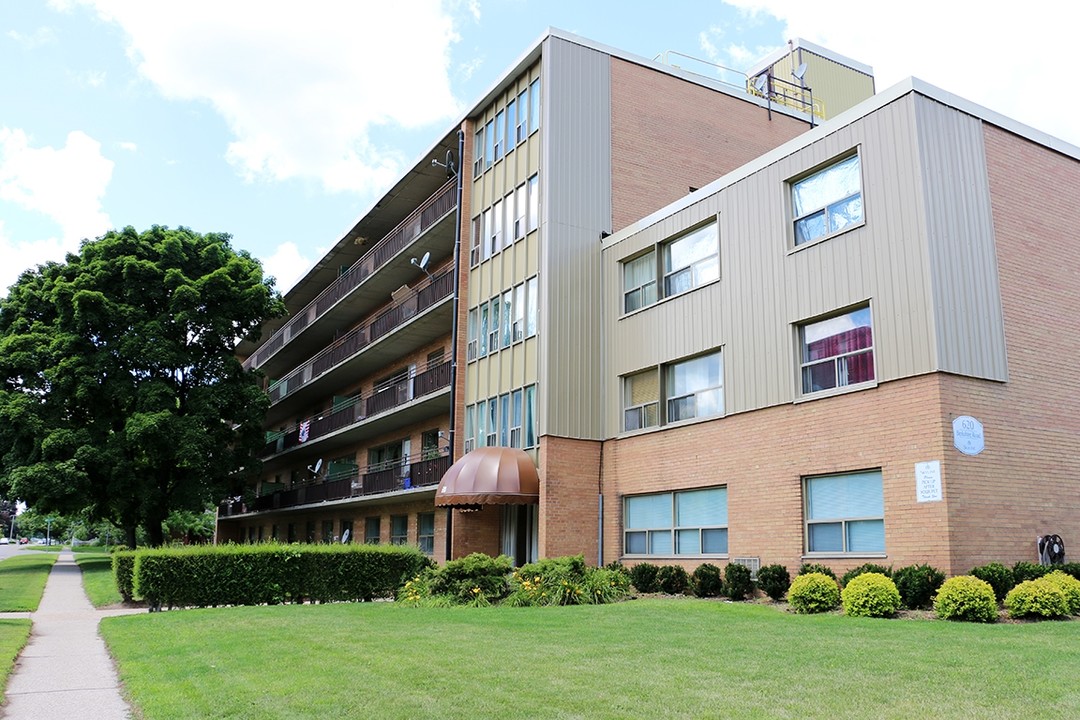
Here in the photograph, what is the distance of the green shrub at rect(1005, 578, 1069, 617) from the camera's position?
1377cm

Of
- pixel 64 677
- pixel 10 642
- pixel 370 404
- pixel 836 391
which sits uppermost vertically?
pixel 370 404

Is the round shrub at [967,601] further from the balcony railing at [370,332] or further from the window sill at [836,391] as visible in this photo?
the balcony railing at [370,332]

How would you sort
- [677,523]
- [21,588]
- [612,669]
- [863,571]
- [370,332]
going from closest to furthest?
[612,669] → [863,571] → [677,523] → [21,588] → [370,332]

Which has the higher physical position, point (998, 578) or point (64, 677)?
point (998, 578)

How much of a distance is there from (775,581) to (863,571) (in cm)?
221

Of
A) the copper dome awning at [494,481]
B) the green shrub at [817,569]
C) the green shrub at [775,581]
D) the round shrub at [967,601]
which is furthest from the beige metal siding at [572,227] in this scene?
the round shrub at [967,601]

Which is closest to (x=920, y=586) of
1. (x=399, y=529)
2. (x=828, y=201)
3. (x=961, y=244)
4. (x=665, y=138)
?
(x=961, y=244)

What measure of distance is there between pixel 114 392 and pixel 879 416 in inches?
1264

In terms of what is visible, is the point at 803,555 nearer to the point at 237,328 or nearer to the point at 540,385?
the point at 540,385

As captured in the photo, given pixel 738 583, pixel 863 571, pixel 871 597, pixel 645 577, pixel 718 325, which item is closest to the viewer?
pixel 871 597

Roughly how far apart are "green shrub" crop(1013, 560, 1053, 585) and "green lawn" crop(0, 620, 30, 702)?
562 inches

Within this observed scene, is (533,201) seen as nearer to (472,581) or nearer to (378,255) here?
(472,581)

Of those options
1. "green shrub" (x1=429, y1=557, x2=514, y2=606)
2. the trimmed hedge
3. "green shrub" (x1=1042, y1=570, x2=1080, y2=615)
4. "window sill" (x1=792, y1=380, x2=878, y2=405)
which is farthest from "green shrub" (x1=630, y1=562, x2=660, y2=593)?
"green shrub" (x1=1042, y1=570, x2=1080, y2=615)

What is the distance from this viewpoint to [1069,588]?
46.7 ft
